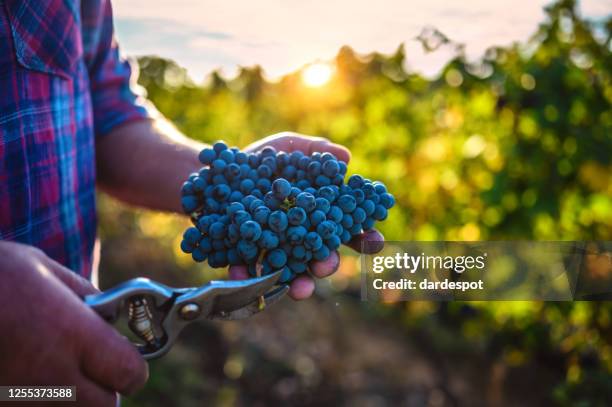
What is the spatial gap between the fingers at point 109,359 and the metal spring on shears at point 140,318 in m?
0.10

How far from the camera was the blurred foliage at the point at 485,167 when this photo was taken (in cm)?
284

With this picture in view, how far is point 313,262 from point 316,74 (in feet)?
8.28

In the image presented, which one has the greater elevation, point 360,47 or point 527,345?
point 360,47

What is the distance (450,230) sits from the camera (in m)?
3.44

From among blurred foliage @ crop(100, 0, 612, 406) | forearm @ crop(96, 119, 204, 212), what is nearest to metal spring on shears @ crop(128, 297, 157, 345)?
forearm @ crop(96, 119, 204, 212)

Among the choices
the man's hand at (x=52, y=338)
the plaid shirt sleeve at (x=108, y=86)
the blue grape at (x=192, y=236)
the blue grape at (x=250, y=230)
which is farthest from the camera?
the plaid shirt sleeve at (x=108, y=86)

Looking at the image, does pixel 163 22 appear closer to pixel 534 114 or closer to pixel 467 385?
pixel 534 114

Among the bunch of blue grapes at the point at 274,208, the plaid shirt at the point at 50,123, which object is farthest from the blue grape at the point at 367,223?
the plaid shirt at the point at 50,123

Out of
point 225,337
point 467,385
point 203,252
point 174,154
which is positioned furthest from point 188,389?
point 203,252

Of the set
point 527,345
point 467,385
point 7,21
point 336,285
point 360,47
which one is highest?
point 360,47

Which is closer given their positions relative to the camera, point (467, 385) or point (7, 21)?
point (7, 21)

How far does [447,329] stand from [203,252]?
3197 mm

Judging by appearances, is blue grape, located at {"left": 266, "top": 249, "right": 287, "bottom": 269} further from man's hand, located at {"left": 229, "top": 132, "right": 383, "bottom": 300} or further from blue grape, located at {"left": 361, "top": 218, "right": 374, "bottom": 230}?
blue grape, located at {"left": 361, "top": 218, "right": 374, "bottom": 230}

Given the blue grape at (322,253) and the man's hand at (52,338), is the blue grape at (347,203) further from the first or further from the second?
the man's hand at (52,338)
